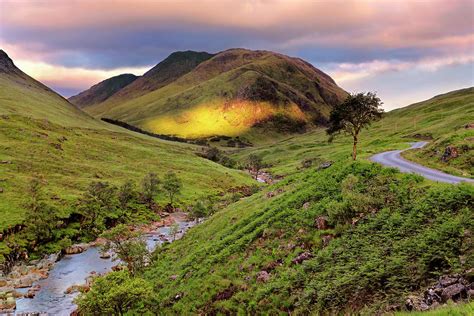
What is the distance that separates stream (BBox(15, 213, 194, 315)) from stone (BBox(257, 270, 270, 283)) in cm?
2964

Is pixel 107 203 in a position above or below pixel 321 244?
below

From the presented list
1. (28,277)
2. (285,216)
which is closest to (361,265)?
(285,216)

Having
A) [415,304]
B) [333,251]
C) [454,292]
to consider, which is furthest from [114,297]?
[454,292]

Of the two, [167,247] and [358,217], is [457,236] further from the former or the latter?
[167,247]

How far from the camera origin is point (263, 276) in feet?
107

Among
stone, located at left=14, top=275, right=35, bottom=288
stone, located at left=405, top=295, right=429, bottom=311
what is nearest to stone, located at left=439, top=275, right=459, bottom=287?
stone, located at left=405, top=295, right=429, bottom=311

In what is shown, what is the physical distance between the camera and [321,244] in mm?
32281

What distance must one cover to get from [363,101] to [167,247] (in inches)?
1641

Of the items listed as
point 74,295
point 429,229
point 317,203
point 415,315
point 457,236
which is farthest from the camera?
point 74,295

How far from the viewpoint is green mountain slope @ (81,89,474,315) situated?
24.1 m

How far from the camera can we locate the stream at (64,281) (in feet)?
169

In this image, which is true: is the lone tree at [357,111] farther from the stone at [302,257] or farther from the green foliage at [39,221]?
the green foliage at [39,221]

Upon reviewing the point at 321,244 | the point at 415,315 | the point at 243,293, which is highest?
the point at 415,315

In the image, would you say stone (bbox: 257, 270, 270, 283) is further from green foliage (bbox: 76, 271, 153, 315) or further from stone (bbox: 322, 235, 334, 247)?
green foliage (bbox: 76, 271, 153, 315)
